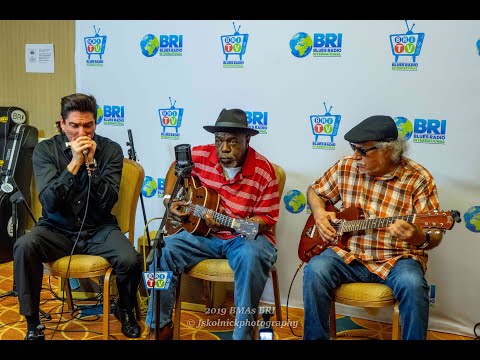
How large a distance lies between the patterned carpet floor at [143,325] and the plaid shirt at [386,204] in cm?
67

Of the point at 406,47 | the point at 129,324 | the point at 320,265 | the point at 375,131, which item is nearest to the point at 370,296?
the point at 320,265

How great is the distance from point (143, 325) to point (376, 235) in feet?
5.02

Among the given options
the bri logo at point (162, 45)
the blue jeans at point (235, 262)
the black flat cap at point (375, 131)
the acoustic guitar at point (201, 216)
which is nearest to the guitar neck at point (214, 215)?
the acoustic guitar at point (201, 216)

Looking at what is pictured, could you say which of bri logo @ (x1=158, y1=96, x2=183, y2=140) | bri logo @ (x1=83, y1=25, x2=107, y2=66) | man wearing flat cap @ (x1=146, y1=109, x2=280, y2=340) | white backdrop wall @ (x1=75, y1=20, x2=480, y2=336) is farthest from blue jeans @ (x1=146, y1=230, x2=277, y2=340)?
bri logo @ (x1=83, y1=25, x2=107, y2=66)

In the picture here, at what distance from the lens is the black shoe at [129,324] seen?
3238 mm

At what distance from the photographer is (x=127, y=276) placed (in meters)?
3.14

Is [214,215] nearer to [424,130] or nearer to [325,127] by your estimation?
[325,127]

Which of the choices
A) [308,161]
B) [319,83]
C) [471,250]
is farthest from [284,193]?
[471,250]

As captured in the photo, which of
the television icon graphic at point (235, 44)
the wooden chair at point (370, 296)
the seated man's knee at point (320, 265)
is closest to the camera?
the wooden chair at point (370, 296)

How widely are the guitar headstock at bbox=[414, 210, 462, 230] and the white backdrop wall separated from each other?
766 millimetres

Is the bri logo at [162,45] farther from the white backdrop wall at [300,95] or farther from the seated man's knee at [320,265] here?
the seated man's knee at [320,265]

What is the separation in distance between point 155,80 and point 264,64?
0.85 meters

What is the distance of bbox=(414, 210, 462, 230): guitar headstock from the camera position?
8.62 feet
